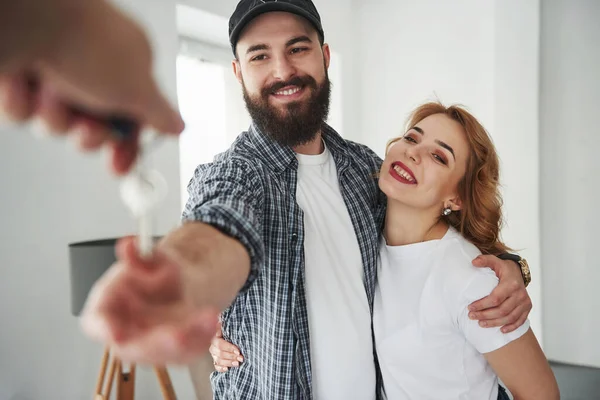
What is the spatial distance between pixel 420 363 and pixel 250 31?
3.23 feet

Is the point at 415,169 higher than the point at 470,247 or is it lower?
higher

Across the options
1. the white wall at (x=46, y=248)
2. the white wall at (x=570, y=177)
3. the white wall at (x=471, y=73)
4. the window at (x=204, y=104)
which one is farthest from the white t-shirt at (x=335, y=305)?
the white wall at (x=570, y=177)

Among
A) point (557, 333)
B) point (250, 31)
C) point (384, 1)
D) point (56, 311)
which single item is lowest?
point (557, 333)

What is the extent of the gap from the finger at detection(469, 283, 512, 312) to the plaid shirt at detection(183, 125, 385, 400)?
0.83 feet

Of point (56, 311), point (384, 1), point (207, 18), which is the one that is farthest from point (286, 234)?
point (384, 1)

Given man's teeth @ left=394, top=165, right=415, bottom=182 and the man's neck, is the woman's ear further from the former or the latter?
the man's neck

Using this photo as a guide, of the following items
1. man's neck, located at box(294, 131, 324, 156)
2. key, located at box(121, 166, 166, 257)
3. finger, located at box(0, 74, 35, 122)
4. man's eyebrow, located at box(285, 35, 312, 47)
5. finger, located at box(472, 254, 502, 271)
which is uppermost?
man's eyebrow, located at box(285, 35, 312, 47)

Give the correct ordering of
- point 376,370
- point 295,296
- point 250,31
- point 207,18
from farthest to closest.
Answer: point 207,18, point 250,31, point 376,370, point 295,296

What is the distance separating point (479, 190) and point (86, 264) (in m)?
1.33

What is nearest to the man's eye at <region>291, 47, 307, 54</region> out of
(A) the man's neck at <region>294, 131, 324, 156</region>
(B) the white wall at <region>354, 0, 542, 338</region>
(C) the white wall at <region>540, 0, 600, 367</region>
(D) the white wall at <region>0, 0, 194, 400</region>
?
(A) the man's neck at <region>294, 131, 324, 156</region>

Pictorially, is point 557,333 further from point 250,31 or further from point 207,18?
point 207,18

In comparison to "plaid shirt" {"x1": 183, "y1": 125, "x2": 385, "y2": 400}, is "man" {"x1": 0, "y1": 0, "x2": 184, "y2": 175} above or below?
above

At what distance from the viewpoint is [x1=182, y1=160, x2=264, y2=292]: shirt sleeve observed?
66cm

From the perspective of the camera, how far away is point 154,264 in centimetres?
37
